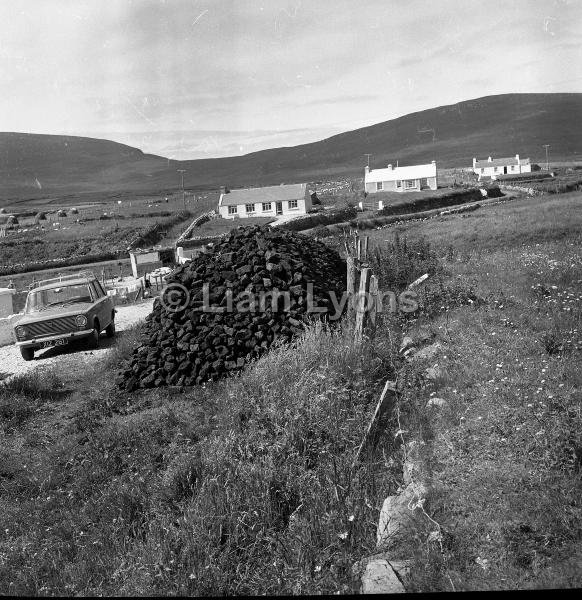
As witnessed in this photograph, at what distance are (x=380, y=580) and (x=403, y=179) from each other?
298ft

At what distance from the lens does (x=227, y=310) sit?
1248 centimetres

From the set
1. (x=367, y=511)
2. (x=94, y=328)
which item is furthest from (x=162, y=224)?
(x=367, y=511)

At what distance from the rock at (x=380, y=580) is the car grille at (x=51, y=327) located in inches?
519

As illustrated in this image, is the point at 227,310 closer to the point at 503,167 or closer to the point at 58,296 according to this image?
the point at 58,296

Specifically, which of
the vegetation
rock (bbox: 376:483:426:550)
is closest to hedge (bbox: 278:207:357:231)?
the vegetation

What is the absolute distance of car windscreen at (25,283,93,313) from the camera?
17.0m

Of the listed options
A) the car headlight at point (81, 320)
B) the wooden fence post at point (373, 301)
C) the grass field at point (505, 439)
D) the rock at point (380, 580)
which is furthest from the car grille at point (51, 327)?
the rock at point (380, 580)

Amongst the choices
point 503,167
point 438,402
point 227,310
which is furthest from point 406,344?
point 503,167

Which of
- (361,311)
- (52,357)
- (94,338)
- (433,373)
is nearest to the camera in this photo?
(433,373)

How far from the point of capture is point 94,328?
16.3 m

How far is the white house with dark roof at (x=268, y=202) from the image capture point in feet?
256

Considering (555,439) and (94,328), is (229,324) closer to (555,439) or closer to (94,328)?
(94,328)

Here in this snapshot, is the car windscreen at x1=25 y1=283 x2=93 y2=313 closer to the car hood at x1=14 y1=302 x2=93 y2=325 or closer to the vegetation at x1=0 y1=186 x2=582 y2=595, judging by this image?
the car hood at x1=14 y1=302 x2=93 y2=325

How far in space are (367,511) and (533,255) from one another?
10670 millimetres
